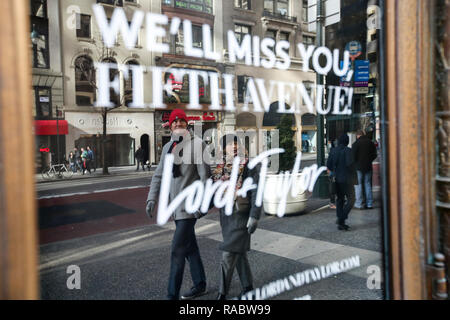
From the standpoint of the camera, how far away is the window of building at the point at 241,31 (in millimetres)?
3013

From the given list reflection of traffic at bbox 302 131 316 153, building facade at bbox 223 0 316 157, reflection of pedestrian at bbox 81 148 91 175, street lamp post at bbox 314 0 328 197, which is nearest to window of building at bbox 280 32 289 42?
building facade at bbox 223 0 316 157

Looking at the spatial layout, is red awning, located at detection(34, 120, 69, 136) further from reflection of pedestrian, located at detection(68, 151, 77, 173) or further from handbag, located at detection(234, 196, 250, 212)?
handbag, located at detection(234, 196, 250, 212)

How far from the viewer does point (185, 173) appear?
280cm

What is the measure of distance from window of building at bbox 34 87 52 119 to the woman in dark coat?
1404 millimetres

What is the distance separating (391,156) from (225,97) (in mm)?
1351

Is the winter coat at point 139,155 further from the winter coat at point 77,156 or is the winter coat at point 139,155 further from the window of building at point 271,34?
the window of building at point 271,34

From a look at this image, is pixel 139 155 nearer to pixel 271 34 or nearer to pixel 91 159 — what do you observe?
pixel 91 159

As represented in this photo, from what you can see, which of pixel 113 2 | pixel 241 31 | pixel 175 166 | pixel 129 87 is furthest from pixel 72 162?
pixel 241 31

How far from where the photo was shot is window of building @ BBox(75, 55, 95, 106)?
7.36ft

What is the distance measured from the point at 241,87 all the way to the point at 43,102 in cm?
156

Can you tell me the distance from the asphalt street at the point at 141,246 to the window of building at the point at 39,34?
75cm

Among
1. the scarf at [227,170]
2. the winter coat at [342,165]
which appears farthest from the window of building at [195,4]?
the winter coat at [342,165]
